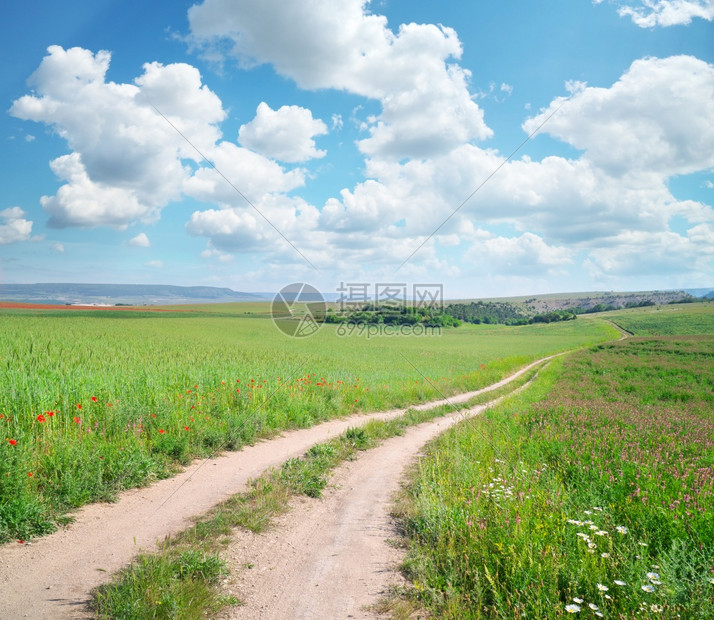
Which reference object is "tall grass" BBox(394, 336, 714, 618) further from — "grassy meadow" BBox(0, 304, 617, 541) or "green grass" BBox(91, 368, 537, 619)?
"grassy meadow" BBox(0, 304, 617, 541)

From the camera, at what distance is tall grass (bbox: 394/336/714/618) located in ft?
12.8

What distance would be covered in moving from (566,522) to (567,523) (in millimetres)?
→ 20

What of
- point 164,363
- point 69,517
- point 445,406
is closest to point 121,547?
point 69,517

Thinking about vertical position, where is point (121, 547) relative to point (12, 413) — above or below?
below

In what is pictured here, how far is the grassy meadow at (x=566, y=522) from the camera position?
3.91 meters

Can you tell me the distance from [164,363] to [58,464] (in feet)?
32.4

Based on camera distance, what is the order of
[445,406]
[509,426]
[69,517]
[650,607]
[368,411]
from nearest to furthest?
[650,607], [69,517], [509,426], [368,411], [445,406]

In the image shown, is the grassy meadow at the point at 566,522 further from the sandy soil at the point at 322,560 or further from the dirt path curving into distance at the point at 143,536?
the dirt path curving into distance at the point at 143,536

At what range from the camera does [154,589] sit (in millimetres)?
3969

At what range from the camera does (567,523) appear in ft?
17.3

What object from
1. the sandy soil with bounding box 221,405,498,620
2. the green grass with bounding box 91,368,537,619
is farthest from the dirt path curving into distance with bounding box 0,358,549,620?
the green grass with bounding box 91,368,537,619

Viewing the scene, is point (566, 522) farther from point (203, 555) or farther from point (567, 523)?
point (203, 555)

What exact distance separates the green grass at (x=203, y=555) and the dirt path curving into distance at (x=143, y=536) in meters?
0.30

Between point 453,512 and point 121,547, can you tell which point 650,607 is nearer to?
point 453,512
